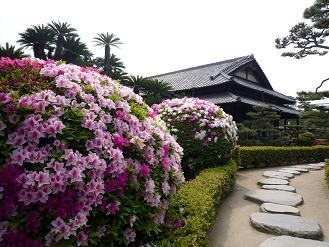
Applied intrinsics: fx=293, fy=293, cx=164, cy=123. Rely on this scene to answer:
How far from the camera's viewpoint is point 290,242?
399cm

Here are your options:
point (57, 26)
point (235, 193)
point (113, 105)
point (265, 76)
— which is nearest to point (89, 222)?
point (113, 105)

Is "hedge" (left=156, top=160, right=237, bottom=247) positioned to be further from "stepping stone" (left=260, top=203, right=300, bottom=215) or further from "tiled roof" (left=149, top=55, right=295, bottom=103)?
"tiled roof" (left=149, top=55, right=295, bottom=103)

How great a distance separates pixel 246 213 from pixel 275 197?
4.18 feet

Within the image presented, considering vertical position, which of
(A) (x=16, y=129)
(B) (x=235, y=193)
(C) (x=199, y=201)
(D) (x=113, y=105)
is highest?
(D) (x=113, y=105)

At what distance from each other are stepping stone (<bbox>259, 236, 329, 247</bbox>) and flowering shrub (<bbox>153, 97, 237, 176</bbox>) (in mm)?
3739

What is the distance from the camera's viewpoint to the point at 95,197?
2.33m

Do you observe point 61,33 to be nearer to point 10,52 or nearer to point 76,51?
point 76,51

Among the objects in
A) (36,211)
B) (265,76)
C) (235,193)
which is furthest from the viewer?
(265,76)

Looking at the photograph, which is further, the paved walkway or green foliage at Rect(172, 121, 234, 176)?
green foliage at Rect(172, 121, 234, 176)

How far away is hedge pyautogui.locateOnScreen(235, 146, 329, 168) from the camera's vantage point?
12211mm

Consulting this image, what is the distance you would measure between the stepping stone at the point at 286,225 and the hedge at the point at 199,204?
774 mm

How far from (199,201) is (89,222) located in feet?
8.07

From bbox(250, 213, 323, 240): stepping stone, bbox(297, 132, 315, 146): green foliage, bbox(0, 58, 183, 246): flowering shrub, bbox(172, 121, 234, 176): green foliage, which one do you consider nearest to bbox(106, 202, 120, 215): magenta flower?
bbox(0, 58, 183, 246): flowering shrub

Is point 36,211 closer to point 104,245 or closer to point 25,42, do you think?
point 104,245
